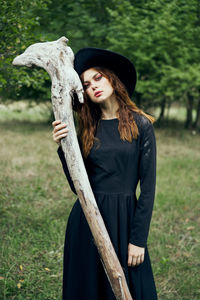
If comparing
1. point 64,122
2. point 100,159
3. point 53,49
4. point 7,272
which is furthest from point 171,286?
point 53,49

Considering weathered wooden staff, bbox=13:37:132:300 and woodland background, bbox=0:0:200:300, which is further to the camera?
woodland background, bbox=0:0:200:300

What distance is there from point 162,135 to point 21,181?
277 inches

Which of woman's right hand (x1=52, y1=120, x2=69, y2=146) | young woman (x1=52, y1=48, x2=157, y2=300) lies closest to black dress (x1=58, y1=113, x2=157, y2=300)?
young woman (x1=52, y1=48, x2=157, y2=300)

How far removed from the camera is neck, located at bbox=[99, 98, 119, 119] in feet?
7.02

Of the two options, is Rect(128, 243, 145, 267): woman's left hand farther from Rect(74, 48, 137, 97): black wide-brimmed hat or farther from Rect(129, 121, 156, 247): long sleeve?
Rect(74, 48, 137, 97): black wide-brimmed hat

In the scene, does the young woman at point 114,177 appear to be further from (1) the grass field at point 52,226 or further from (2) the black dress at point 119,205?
(1) the grass field at point 52,226

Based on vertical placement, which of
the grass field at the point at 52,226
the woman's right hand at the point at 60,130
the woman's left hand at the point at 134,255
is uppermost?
the woman's right hand at the point at 60,130

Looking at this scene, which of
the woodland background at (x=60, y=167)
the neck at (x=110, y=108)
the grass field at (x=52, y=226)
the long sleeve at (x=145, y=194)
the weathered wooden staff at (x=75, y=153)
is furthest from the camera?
the woodland background at (x=60, y=167)

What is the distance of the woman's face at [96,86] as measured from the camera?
203 cm

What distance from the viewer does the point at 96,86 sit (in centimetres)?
203

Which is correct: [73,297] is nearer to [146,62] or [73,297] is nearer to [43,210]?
[43,210]

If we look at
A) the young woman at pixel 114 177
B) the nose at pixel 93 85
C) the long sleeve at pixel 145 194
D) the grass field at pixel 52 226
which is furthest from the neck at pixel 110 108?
the grass field at pixel 52 226

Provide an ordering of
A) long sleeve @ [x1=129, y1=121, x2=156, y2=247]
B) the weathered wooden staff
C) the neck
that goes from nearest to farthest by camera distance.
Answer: the weathered wooden staff → long sleeve @ [x1=129, y1=121, x2=156, y2=247] → the neck

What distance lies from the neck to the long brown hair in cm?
3
